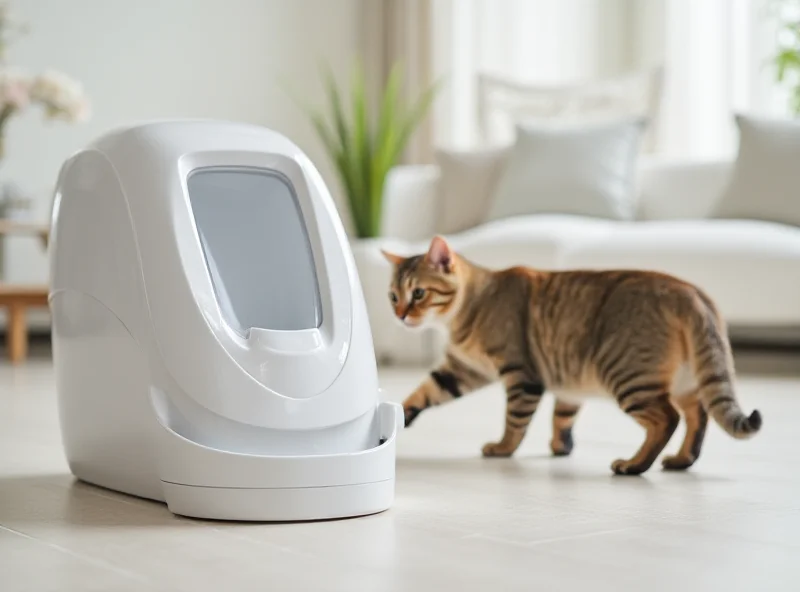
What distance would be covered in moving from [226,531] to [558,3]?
4.76 meters

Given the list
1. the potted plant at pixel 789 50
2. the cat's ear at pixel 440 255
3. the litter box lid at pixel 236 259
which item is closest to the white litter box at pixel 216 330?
the litter box lid at pixel 236 259

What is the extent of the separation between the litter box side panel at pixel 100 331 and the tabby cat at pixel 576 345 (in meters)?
0.54

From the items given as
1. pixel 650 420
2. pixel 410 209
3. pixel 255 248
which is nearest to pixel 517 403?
pixel 650 420

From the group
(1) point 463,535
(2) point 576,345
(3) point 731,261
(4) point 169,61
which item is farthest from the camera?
(4) point 169,61

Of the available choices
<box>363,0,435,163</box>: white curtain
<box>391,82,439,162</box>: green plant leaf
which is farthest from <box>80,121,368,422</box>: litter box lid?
<box>363,0,435,163</box>: white curtain

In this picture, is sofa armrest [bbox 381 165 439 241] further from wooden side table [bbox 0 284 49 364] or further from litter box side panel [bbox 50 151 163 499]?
litter box side panel [bbox 50 151 163 499]

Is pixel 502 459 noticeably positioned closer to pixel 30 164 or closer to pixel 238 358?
pixel 238 358

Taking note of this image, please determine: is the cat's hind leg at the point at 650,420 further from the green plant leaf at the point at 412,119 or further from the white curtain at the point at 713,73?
the white curtain at the point at 713,73

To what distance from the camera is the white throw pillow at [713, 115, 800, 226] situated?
12.2ft

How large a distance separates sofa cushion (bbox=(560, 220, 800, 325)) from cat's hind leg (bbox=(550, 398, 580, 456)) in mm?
1629

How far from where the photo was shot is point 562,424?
1848 mm

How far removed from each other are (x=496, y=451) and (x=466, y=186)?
8.42 ft

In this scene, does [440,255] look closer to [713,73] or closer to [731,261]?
[731,261]

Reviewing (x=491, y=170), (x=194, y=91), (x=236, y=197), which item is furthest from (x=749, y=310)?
(x=194, y=91)
